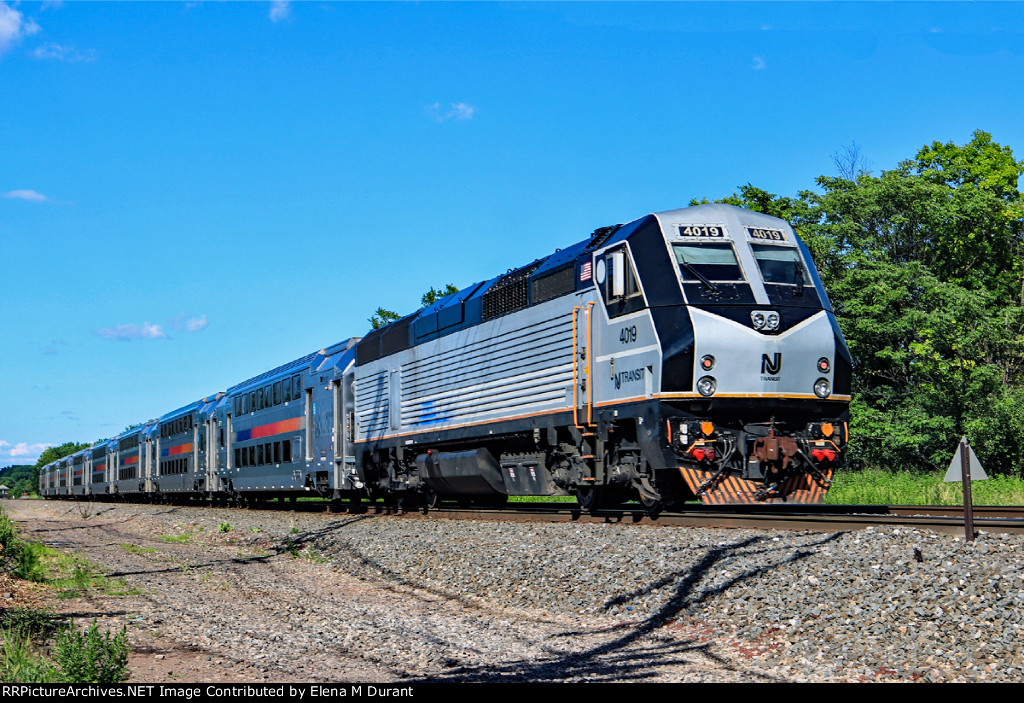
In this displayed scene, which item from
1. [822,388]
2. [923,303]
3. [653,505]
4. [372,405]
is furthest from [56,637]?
[923,303]

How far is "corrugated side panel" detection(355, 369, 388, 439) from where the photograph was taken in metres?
22.0

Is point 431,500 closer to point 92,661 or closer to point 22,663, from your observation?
point 22,663

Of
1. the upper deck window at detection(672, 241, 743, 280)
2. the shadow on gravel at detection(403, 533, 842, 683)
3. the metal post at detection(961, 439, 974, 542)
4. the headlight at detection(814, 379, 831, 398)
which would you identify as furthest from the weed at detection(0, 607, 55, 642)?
the headlight at detection(814, 379, 831, 398)

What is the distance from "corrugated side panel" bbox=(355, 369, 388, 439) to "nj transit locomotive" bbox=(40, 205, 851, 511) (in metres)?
0.35

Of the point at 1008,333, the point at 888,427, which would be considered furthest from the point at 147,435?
the point at 1008,333

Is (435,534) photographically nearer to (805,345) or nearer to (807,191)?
(805,345)

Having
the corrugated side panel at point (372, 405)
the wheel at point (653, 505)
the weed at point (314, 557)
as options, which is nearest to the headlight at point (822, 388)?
the wheel at point (653, 505)

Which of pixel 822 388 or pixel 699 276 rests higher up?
pixel 699 276

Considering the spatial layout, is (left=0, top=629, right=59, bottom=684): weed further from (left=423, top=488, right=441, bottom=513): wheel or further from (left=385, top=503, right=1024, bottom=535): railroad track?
(left=423, top=488, right=441, bottom=513): wheel

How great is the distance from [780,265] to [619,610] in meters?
6.10

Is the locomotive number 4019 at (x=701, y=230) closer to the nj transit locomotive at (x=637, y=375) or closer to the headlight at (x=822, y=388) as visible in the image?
the nj transit locomotive at (x=637, y=375)

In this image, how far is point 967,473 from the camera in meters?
9.65

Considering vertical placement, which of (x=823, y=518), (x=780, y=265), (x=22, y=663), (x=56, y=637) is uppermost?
(x=780, y=265)

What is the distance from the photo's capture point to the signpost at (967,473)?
9.36m
